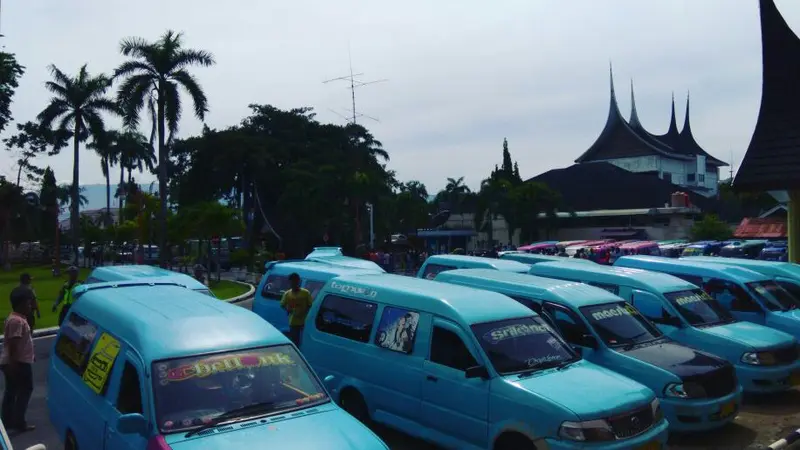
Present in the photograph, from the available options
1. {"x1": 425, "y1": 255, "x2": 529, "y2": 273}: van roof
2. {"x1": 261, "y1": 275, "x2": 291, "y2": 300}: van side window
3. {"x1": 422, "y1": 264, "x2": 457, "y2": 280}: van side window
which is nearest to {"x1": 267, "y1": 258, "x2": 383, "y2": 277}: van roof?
{"x1": 261, "y1": 275, "x2": 291, "y2": 300}: van side window

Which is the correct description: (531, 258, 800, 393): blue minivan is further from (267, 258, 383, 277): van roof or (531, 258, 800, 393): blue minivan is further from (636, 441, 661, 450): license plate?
(267, 258, 383, 277): van roof

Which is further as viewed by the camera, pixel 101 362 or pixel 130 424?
pixel 101 362

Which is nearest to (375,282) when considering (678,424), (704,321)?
(678,424)

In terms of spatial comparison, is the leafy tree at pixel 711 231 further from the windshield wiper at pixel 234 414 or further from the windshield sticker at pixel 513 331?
the windshield wiper at pixel 234 414

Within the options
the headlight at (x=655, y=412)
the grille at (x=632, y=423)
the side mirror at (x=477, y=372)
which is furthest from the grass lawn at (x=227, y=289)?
the grille at (x=632, y=423)

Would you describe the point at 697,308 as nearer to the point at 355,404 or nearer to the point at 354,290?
the point at 354,290

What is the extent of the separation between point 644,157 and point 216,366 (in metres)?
84.0

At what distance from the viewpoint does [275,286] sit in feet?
42.5

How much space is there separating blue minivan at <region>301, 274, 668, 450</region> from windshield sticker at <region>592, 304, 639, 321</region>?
146 centimetres

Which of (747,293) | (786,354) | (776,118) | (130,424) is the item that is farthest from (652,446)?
(776,118)

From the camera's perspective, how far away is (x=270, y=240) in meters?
56.9

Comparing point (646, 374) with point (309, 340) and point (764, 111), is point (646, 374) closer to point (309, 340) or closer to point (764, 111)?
point (309, 340)

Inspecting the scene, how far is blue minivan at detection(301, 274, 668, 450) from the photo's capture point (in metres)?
6.12

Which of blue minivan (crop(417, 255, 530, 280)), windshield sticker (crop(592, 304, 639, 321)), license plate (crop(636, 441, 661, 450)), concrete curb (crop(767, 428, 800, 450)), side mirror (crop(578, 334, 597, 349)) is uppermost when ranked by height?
blue minivan (crop(417, 255, 530, 280))
